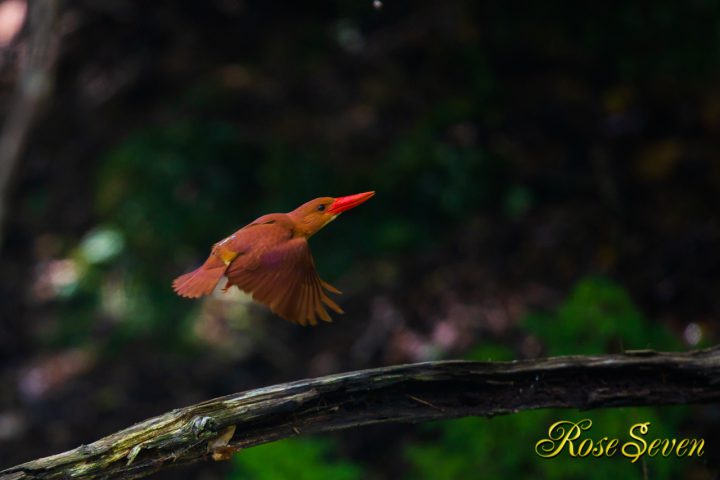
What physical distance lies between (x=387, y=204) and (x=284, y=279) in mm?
3479

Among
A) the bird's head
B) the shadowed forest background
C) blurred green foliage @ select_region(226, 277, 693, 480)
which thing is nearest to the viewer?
the bird's head

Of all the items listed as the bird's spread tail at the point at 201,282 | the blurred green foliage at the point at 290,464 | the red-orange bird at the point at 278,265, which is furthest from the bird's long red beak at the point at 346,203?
the blurred green foliage at the point at 290,464

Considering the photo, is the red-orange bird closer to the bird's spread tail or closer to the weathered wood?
the bird's spread tail

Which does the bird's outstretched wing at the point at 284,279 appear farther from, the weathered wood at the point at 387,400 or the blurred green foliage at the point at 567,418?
the blurred green foliage at the point at 567,418

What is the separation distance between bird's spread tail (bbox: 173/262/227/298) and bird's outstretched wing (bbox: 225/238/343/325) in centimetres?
3

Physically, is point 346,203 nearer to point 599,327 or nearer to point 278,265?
point 278,265

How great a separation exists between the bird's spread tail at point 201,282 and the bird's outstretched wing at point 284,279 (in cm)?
3

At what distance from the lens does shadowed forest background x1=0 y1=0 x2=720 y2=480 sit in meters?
4.70

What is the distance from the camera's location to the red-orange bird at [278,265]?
73.1 inches

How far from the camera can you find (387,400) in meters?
2.13

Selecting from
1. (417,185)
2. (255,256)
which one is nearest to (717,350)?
(255,256)

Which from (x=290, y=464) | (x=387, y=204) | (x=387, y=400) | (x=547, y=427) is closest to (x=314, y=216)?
(x=387, y=400)

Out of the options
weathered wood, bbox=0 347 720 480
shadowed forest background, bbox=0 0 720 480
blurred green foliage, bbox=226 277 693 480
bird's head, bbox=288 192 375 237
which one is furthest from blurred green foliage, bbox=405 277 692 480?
bird's head, bbox=288 192 375 237

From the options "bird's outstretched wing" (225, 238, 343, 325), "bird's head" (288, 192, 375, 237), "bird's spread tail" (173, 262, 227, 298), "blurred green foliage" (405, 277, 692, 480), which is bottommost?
"blurred green foliage" (405, 277, 692, 480)
